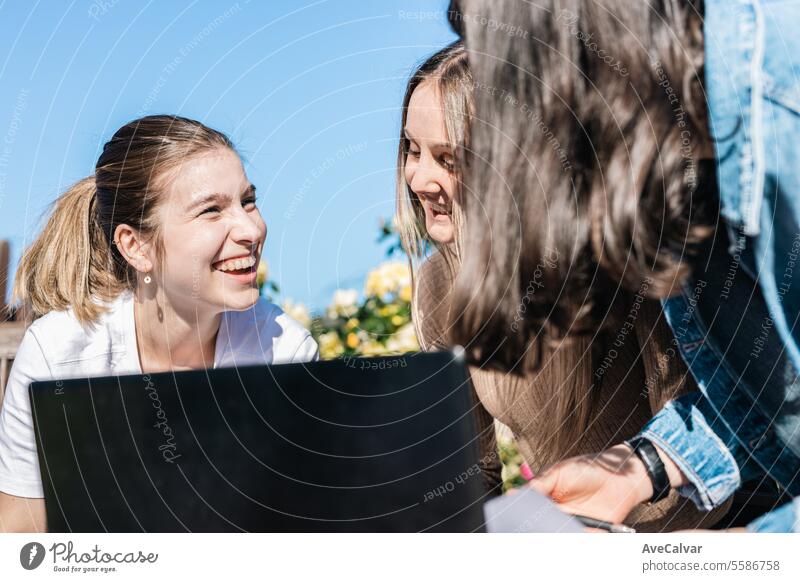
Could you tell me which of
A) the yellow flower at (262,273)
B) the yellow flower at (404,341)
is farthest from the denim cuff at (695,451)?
the yellow flower at (262,273)

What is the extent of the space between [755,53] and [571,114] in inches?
10.2

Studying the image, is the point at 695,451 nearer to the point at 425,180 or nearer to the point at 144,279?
the point at 425,180

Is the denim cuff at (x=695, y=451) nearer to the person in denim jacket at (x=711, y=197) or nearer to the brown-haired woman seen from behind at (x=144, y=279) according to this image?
the person in denim jacket at (x=711, y=197)

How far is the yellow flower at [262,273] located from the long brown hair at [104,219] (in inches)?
5.5

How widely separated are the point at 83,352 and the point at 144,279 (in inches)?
5.3

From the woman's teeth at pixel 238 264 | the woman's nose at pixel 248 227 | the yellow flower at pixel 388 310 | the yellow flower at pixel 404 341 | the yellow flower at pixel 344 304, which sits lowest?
the yellow flower at pixel 404 341

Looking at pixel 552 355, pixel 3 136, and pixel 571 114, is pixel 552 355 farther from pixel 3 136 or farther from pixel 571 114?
pixel 3 136

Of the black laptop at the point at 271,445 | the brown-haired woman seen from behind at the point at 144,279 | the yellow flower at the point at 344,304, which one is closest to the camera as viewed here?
the black laptop at the point at 271,445

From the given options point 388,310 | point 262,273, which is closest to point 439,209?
point 388,310

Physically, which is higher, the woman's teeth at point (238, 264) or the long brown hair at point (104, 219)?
the long brown hair at point (104, 219)

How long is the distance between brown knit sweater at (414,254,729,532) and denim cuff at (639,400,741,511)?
0.02 metres

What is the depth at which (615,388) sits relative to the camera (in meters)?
1.29

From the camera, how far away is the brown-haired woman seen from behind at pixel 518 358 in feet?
3.97

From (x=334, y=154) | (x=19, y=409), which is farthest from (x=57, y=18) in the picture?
(x=19, y=409)
